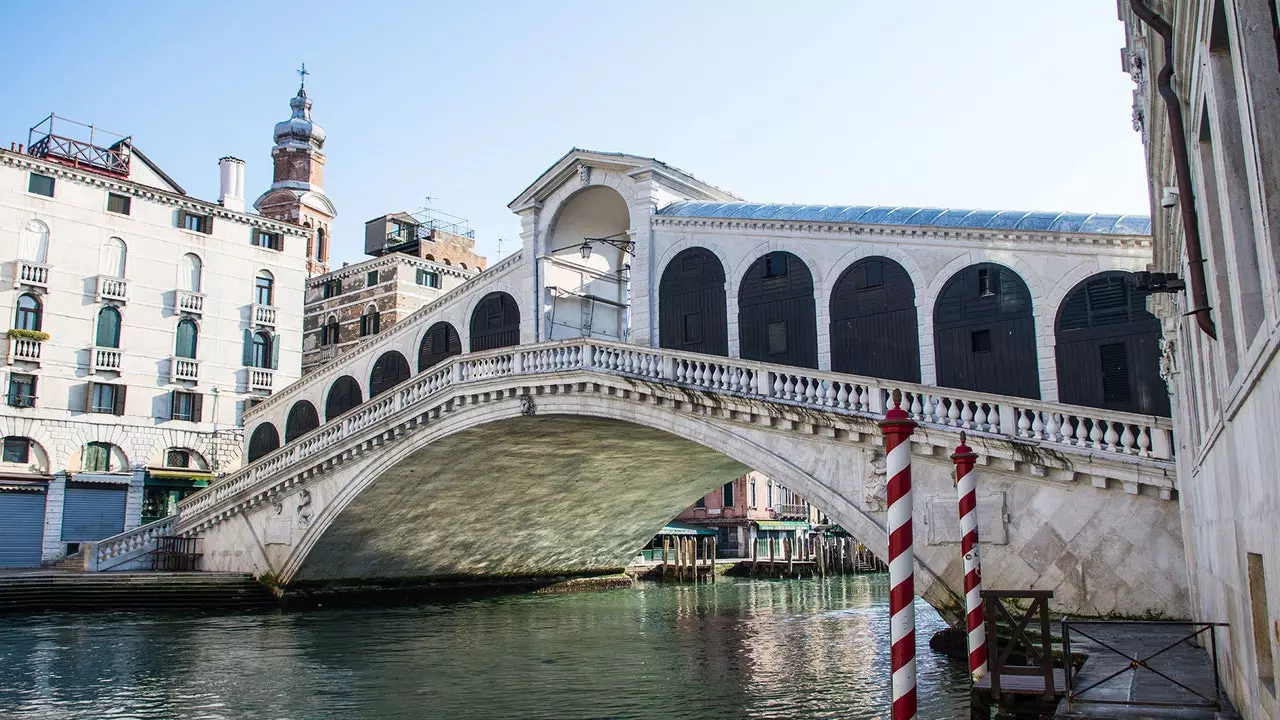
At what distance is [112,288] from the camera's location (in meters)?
29.2

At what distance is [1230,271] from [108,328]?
1179 inches

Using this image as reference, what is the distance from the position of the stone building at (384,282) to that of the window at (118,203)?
391 inches

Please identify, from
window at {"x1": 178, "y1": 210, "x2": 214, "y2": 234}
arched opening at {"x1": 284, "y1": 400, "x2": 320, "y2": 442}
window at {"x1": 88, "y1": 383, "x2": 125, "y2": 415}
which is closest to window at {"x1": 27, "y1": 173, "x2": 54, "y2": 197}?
window at {"x1": 178, "y1": 210, "x2": 214, "y2": 234}

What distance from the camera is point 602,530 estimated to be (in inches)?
1291

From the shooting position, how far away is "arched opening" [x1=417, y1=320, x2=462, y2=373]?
2689 cm

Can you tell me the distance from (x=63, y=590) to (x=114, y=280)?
9.80 meters

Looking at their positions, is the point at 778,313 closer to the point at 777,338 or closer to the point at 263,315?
the point at 777,338

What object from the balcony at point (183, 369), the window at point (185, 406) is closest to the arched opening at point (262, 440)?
the window at point (185, 406)

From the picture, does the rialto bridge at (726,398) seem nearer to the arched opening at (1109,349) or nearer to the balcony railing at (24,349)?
the arched opening at (1109,349)

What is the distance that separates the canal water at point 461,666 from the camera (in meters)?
11.6

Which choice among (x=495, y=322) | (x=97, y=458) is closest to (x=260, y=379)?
(x=97, y=458)

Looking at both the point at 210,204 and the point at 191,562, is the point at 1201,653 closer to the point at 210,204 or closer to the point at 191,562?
the point at 191,562

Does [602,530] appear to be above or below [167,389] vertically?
below

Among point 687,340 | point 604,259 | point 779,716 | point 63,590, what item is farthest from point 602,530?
point 779,716
